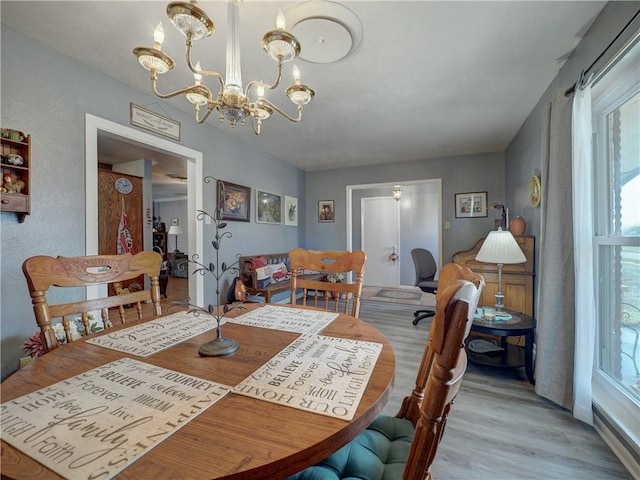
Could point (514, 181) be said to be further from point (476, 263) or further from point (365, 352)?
point (365, 352)

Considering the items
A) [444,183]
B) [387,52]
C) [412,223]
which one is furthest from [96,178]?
[412,223]

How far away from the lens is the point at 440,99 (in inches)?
102

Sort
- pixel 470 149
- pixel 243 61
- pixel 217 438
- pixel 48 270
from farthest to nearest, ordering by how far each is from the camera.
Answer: pixel 470 149 → pixel 243 61 → pixel 48 270 → pixel 217 438

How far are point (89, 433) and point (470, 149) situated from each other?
480 cm

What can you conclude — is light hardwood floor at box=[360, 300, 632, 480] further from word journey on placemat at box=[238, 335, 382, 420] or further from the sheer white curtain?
word journey on placemat at box=[238, 335, 382, 420]

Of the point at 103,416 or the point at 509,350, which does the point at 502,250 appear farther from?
the point at 103,416

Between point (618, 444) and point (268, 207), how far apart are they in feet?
13.4

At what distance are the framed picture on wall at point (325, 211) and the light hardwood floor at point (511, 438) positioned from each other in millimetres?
3397

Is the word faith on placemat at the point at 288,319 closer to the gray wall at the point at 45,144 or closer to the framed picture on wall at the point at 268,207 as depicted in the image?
the gray wall at the point at 45,144

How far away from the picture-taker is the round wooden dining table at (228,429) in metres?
0.44

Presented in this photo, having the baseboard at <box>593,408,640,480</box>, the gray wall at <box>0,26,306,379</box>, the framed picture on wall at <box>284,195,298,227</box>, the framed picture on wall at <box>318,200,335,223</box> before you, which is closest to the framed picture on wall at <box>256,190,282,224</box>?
the framed picture on wall at <box>284,195,298,227</box>

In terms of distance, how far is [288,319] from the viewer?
122 centimetres

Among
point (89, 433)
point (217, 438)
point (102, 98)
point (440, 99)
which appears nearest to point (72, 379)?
point (89, 433)

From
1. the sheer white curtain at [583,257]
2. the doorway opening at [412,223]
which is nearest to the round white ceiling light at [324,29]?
the sheer white curtain at [583,257]
